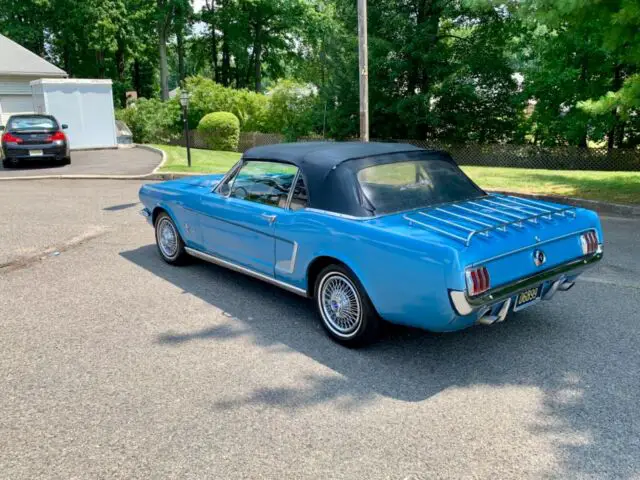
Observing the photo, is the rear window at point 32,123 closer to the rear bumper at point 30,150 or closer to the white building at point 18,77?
the rear bumper at point 30,150

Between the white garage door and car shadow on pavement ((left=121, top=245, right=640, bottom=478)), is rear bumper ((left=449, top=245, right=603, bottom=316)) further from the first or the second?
the white garage door

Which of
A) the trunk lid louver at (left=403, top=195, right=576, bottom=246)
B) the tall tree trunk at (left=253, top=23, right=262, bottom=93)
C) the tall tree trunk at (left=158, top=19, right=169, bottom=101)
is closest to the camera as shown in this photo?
the trunk lid louver at (left=403, top=195, right=576, bottom=246)

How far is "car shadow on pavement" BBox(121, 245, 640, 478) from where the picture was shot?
10.5 ft

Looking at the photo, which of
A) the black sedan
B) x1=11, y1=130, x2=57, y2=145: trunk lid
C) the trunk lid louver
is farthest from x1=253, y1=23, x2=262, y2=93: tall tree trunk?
the trunk lid louver

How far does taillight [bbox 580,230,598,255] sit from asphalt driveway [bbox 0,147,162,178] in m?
13.6

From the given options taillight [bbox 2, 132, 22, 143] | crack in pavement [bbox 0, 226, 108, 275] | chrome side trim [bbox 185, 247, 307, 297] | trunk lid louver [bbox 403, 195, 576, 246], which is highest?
taillight [bbox 2, 132, 22, 143]

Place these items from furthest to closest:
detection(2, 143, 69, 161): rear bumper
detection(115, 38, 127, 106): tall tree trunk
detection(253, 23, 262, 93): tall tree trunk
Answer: detection(253, 23, 262, 93): tall tree trunk
detection(115, 38, 127, 106): tall tree trunk
detection(2, 143, 69, 161): rear bumper

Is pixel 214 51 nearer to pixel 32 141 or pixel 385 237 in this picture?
pixel 32 141

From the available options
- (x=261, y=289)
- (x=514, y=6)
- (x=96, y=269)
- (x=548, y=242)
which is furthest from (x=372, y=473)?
(x=514, y=6)

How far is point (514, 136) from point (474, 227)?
21.9 metres

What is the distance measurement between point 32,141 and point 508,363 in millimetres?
16888

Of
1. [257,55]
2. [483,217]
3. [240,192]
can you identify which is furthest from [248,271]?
[257,55]

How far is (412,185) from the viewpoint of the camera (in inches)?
189

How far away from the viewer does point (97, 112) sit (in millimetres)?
23188
